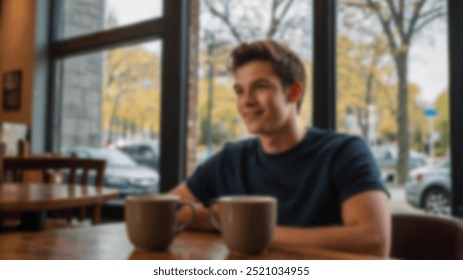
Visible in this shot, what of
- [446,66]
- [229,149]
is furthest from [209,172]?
[446,66]

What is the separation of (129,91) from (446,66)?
234cm

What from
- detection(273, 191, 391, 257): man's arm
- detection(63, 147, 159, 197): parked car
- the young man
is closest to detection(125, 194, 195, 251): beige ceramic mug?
detection(273, 191, 391, 257): man's arm

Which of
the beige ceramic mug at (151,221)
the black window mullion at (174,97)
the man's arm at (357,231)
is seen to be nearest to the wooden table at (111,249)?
the beige ceramic mug at (151,221)

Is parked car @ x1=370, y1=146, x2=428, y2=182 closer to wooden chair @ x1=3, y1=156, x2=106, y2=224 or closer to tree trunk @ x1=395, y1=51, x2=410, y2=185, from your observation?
tree trunk @ x1=395, y1=51, x2=410, y2=185

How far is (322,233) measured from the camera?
0.91 metres

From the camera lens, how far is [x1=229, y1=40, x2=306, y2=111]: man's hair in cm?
124

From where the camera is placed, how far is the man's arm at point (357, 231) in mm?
884

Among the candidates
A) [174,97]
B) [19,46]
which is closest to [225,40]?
[174,97]

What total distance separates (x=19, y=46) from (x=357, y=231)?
4655 millimetres

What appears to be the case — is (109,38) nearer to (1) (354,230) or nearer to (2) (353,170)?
(2) (353,170)

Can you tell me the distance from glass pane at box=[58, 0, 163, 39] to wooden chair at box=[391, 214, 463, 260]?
9.20 feet

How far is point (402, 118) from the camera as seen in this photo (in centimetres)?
232
